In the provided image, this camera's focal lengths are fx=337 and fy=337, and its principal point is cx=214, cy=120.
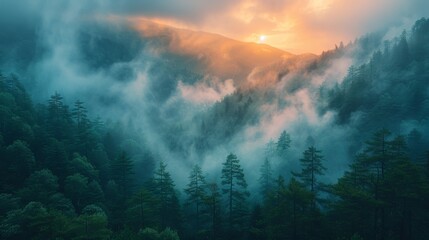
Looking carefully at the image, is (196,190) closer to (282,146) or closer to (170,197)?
(170,197)

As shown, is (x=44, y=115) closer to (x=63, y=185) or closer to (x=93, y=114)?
(x=63, y=185)

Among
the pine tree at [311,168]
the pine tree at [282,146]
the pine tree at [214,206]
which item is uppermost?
the pine tree at [282,146]

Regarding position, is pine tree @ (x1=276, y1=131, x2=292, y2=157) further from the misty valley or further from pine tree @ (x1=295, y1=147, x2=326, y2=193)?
pine tree @ (x1=295, y1=147, x2=326, y2=193)

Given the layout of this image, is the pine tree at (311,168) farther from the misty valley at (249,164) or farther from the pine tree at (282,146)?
the pine tree at (282,146)

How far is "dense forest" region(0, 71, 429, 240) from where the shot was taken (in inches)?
1463

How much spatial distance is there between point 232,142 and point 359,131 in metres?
52.1

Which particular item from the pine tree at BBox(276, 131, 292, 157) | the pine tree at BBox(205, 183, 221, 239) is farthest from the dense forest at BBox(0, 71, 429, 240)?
the pine tree at BBox(276, 131, 292, 157)

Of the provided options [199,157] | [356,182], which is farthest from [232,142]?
[356,182]

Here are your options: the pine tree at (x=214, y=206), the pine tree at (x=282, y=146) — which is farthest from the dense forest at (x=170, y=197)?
the pine tree at (x=282, y=146)

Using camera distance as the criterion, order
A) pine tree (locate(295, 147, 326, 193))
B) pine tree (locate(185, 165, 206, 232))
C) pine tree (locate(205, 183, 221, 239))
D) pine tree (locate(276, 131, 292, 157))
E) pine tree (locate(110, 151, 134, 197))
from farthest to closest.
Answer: pine tree (locate(276, 131, 292, 157)) < pine tree (locate(110, 151, 134, 197)) < pine tree (locate(185, 165, 206, 232)) < pine tree (locate(205, 183, 221, 239)) < pine tree (locate(295, 147, 326, 193))

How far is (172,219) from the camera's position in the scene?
57500mm

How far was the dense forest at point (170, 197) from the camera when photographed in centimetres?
3716

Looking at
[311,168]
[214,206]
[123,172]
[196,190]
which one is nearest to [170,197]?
[196,190]

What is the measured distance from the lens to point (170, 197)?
5881cm
